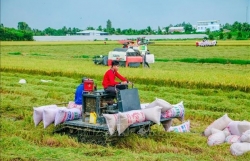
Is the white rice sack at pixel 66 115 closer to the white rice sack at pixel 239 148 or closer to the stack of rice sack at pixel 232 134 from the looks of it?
the stack of rice sack at pixel 232 134

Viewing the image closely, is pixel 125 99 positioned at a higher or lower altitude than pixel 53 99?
higher

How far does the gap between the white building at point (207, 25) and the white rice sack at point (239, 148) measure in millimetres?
5130

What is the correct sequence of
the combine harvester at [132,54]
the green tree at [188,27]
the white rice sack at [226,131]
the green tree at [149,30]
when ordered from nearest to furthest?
the white rice sack at [226,131], the green tree at [188,27], the green tree at [149,30], the combine harvester at [132,54]

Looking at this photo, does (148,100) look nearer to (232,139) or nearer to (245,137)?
(232,139)

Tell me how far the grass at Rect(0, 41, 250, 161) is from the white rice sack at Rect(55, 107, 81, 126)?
0.28 metres

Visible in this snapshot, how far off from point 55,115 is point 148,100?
417 centimetres

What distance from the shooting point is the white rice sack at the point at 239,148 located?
6372mm

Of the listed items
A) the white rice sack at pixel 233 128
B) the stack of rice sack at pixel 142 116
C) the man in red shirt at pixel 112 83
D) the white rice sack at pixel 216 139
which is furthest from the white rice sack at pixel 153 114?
the white rice sack at pixel 233 128

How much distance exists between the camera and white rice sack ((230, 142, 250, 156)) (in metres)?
6.37

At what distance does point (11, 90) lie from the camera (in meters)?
13.6

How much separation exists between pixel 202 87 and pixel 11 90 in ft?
17.9

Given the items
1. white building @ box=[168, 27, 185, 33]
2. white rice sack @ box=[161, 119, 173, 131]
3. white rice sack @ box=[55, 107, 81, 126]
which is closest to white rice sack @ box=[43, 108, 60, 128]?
white rice sack @ box=[55, 107, 81, 126]

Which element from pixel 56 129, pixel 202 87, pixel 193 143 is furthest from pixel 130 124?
pixel 202 87

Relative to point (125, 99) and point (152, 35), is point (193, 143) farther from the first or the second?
point (152, 35)
